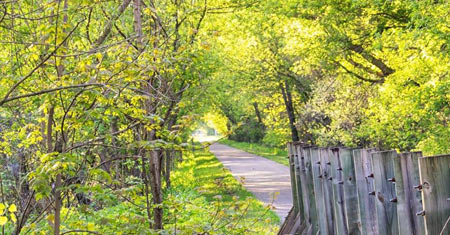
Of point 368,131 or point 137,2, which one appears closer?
point 137,2

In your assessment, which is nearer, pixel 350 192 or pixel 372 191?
pixel 372 191

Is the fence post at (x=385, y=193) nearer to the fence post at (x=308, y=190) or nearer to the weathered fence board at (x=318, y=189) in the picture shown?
the weathered fence board at (x=318, y=189)

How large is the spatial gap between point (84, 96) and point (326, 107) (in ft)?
66.0

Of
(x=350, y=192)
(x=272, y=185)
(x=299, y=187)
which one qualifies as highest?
(x=350, y=192)

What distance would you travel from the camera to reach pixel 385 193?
3471mm

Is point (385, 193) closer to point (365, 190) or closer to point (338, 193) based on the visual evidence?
point (365, 190)

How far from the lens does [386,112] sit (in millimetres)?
14445

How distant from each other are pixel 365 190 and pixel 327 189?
0.86 metres

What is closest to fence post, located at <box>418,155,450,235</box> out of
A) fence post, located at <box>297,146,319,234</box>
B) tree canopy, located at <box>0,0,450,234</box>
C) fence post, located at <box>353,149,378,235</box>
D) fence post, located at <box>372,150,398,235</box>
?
fence post, located at <box>372,150,398,235</box>

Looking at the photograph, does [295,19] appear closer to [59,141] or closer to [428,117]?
[428,117]

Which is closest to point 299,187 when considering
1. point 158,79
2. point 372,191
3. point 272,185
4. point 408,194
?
point 158,79

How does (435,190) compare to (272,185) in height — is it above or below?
above

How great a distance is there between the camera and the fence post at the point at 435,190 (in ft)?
9.52

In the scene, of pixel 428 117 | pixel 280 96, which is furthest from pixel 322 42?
pixel 280 96
